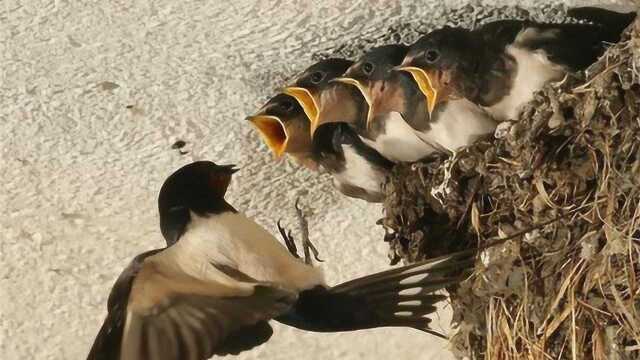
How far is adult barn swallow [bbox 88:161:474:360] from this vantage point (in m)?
1.26

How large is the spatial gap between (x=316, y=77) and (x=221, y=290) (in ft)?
0.89

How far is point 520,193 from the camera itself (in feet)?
4.29

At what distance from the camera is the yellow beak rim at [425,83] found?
1.28 metres

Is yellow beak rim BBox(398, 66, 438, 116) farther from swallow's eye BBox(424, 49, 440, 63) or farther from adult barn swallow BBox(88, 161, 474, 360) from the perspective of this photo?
adult barn swallow BBox(88, 161, 474, 360)

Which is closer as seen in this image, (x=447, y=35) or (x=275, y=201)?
(x=447, y=35)

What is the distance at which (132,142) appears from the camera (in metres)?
1.48

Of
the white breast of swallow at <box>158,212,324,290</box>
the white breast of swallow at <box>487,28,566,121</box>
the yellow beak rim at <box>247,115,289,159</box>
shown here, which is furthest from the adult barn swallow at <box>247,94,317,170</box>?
the white breast of swallow at <box>487,28,566,121</box>

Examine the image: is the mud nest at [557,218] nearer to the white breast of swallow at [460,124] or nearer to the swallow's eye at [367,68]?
the white breast of swallow at [460,124]

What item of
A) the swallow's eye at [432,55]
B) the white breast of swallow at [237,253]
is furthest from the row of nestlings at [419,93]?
the white breast of swallow at [237,253]

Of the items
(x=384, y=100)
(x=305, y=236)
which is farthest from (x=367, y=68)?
(x=305, y=236)

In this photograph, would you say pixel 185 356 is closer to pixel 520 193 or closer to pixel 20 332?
pixel 520 193

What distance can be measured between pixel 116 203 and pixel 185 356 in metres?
0.38

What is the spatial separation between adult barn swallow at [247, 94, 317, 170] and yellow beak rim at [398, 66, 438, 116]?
16 centimetres

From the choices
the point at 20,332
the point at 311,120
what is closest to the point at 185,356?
the point at 311,120
